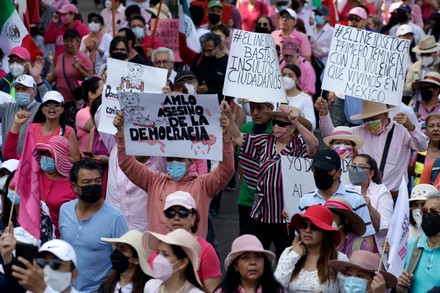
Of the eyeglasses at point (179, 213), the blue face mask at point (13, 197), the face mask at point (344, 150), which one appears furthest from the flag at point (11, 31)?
the eyeglasses at point (179, 213)

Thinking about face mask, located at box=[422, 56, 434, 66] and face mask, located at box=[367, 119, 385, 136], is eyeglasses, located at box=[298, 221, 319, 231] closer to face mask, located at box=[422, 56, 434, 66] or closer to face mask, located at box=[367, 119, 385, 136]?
face mask, located at box=[367, 119, 385, 136]

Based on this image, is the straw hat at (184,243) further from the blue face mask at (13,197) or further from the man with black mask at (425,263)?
the man with black mask at (425,263)

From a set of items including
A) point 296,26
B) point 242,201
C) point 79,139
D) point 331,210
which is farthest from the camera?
point 296,26

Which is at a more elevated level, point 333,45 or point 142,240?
point 333,45

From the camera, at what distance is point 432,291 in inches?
315

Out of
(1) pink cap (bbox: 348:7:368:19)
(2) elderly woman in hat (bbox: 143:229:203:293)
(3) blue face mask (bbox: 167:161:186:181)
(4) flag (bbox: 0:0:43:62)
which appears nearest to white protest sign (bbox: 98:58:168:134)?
(3) blue face mask (bbox: 167:161:186:181)

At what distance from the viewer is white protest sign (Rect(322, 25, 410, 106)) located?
11.8 m

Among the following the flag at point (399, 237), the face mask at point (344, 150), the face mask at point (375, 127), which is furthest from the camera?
the face mask at point (375, 127)

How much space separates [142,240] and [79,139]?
352 cm

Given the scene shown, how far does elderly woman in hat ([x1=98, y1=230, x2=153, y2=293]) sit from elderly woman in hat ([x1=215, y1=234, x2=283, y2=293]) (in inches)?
22.2

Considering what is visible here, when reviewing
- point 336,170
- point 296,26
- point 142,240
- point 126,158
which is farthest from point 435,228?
point 296,26

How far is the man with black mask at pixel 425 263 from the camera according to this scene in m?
8.52

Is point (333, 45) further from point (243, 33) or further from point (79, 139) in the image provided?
point (79, 139)

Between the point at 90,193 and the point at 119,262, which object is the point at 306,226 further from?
the point at 90,193
